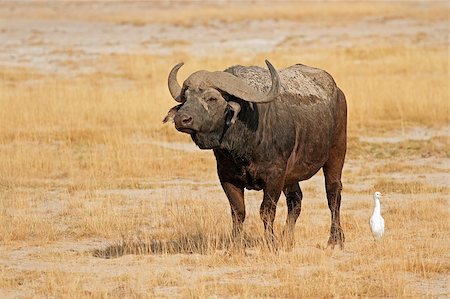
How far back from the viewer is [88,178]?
1502 centimetres

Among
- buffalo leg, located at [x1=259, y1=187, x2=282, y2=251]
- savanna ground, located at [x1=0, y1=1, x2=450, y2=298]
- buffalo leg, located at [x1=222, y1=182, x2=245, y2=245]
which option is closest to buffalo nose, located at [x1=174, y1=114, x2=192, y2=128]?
buffalo leg, located at [x1=222, y1=182, x2=245, y2=245]

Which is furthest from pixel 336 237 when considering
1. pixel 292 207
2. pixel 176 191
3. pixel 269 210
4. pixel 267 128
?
pixel 176 191

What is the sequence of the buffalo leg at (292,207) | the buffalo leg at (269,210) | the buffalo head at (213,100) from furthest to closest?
1. the buffalo leg at (292,207)
2. the buffalo leg at (269,210)
3. the buffalo head at (213,100)

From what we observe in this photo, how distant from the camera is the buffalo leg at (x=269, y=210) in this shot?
9.62m

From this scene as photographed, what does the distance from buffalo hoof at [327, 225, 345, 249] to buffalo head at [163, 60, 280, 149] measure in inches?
80.6

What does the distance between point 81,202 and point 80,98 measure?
29.4ft

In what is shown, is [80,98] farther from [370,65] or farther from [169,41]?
[169,41]

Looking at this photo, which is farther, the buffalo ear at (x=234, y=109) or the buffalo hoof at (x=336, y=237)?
the buffalo hoof at (x=336, y=237)

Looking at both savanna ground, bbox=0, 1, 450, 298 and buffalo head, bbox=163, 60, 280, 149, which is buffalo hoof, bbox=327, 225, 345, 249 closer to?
savanna ground, bbox=0, 1, 450, 298

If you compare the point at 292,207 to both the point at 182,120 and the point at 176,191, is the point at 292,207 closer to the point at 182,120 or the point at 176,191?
the point at 182,120

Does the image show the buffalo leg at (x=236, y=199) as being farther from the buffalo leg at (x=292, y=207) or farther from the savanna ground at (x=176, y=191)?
the buffalo leg at (x=292, y=207)

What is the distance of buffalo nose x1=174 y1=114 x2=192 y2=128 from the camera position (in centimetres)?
878

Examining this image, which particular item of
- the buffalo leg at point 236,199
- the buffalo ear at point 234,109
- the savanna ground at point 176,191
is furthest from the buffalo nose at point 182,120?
the savanna ground at point 176,191

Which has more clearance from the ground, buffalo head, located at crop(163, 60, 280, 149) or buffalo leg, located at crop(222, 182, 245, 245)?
buffalo head, located at crop(163, 60, 280, 149)
